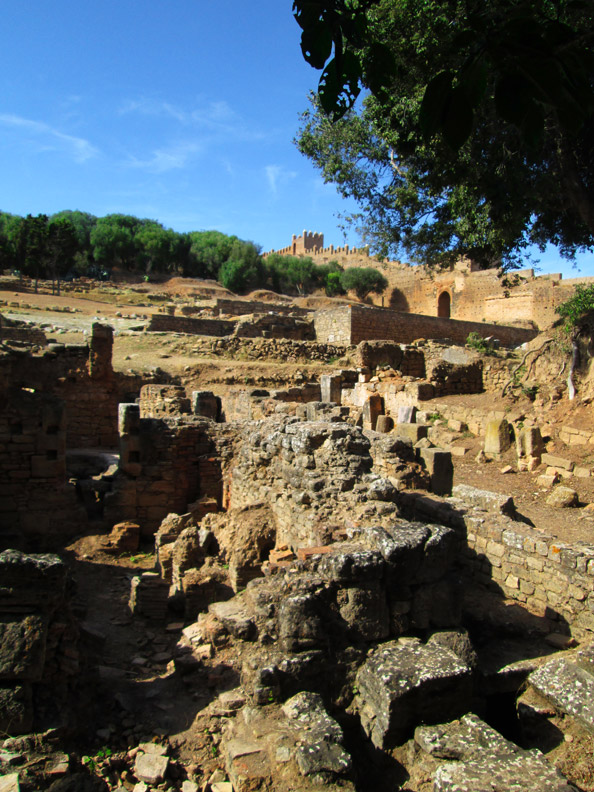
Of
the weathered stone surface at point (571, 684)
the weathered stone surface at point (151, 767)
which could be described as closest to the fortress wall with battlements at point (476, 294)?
the weathered stone surface at point (571, 684)

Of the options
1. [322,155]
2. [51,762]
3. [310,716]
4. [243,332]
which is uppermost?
[322,155]

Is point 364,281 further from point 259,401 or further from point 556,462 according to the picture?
point 556,462

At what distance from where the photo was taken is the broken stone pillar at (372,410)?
15.0m

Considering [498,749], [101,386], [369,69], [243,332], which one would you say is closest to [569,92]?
[369,69]

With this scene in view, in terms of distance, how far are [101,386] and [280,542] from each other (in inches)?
377

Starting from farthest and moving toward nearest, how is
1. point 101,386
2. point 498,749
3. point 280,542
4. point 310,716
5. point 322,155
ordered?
point 322,155, point 101,386, point 280,542, point 310,716, point 498,749

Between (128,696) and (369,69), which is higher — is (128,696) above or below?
below

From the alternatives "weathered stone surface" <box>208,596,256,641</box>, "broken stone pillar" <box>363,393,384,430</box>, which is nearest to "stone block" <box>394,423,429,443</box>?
"broken stone pillar" <box>363,393,384,430</box>

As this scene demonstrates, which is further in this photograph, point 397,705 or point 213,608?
point 213,608

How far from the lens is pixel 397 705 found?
340 centimetres

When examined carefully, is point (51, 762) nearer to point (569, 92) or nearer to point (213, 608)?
point (213, 608)

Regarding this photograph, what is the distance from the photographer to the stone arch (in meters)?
51.8

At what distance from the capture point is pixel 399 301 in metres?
52.3

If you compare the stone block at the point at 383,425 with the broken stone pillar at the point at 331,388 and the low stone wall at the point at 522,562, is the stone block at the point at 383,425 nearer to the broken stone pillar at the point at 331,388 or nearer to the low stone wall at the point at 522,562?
the broken stone pillar at the point at 331,388
